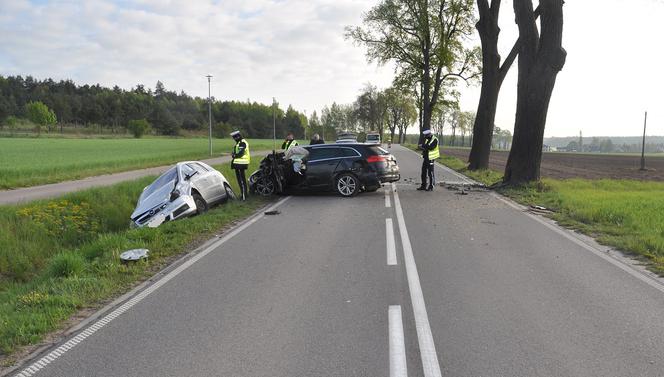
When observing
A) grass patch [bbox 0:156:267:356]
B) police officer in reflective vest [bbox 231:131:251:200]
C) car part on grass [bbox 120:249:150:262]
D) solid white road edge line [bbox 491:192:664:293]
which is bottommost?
grass patch [bbox 0:156:267:356]

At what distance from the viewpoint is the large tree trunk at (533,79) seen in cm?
1424

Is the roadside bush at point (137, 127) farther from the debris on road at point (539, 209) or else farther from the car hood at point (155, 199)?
the debris on road at point (539, 209)

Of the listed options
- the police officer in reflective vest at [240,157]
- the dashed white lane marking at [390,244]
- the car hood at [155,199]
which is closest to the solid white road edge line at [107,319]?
the dashed white lane marking at [390,244]

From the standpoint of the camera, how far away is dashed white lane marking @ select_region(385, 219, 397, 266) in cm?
686

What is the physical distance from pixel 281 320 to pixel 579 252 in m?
4.93

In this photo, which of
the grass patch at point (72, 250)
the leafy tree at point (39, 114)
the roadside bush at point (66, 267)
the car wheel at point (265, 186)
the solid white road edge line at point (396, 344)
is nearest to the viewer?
the solid white road edge line at point (396, 344)

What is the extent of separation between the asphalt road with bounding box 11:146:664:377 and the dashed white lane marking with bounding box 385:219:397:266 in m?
0.06

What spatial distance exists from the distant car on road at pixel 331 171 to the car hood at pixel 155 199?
12.4 feet

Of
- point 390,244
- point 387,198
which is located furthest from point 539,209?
point 390,244

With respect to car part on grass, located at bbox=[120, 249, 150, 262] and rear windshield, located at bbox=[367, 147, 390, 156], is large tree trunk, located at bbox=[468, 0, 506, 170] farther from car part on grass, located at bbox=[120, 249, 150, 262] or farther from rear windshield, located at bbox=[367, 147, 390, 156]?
car part on grass, located at bbox=[120, 249, 150, 262]

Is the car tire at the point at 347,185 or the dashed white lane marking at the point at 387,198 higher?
the car tire at the point at 347,185

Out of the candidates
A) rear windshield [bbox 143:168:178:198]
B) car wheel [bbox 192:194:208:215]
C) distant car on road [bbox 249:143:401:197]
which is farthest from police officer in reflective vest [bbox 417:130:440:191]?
rear windshield [bbox 143:168:178:198]

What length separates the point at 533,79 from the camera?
14.8 metres

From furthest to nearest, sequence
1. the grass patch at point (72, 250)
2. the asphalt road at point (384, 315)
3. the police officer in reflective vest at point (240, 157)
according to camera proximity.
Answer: the police officer in reflective vest at point (240, 157), the grass patch at point (72, 250), the asphalt road at point (384, 315)
